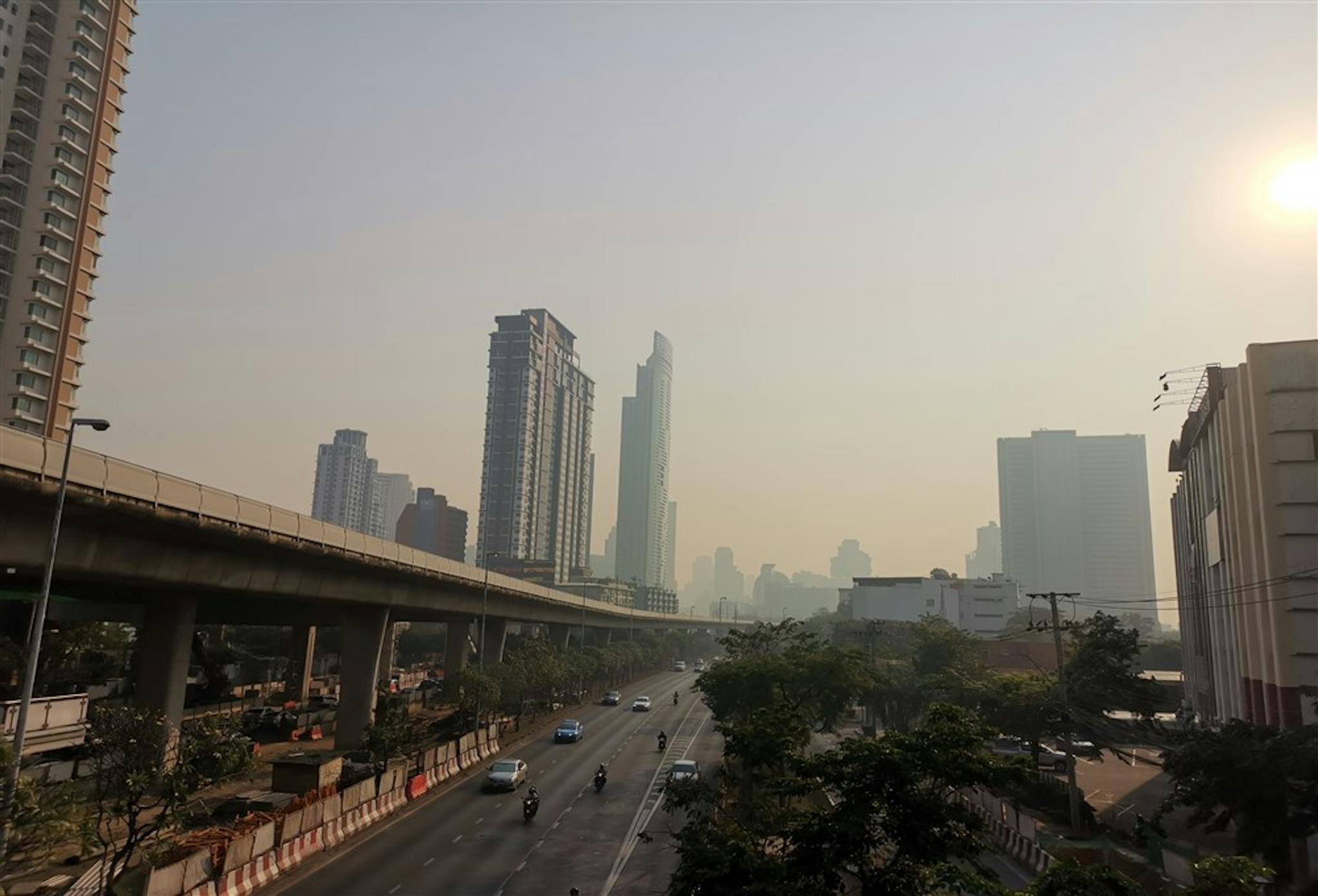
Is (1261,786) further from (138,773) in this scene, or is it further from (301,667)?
(301,667)

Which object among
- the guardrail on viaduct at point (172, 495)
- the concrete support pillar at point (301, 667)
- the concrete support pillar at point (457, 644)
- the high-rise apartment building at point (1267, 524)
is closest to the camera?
the guardrail on viaduct at point (172, 495)

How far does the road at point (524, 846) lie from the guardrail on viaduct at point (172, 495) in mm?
13134

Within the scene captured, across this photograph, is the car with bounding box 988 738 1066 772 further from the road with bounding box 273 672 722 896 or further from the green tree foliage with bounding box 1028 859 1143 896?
the green tree foliage with bounding box 1028 859 1143 896

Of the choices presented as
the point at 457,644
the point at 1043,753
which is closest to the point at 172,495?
the point at 457,644

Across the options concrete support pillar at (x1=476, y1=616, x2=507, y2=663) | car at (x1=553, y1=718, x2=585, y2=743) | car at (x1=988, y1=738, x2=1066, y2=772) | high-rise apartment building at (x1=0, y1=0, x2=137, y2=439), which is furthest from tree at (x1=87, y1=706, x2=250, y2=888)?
high-rise apartment building at (x1=0, y1=0, x2=137, y2=439)

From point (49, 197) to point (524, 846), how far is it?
307 ft

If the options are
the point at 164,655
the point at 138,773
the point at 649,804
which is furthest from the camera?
the point at 649,804

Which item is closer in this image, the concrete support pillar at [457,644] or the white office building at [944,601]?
the concrete support pillar at [457,644]

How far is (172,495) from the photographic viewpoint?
104 feet

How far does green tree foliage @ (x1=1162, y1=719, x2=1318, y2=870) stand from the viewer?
2744 centimetres

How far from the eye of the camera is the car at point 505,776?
43469 millimetres

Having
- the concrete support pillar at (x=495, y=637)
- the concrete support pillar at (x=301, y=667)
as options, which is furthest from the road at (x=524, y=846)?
the concrete support pillar at (x=301, y=667)

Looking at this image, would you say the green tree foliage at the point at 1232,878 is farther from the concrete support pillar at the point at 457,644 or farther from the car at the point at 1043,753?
the concrete support pillar at the point at 457,644

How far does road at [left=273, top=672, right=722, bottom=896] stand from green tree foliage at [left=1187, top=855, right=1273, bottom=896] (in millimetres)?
17097
